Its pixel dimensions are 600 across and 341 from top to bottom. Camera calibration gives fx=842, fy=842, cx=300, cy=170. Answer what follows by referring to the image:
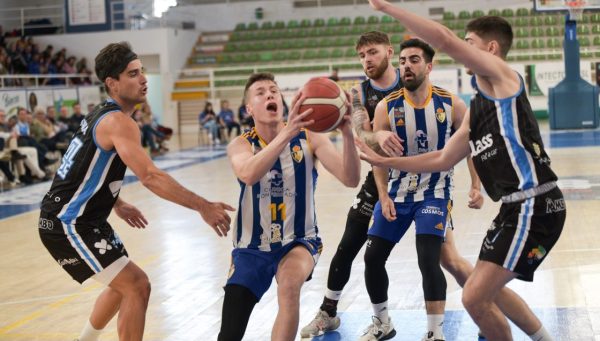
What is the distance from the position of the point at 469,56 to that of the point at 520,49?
85.6ft

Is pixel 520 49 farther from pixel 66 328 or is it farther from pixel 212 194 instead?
pixel 66 328

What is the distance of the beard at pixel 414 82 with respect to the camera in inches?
218

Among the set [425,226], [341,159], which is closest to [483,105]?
[341,159]

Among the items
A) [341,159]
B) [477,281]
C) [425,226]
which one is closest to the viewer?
[477,281]

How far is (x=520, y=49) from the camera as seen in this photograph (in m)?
29.0

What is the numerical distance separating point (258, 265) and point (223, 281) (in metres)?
3.09

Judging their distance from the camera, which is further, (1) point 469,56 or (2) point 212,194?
(2) point 212,194

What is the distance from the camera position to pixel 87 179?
189 inches

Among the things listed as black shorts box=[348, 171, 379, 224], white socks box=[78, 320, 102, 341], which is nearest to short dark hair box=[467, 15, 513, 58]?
black shorts box=[348, 171, 379, 224]

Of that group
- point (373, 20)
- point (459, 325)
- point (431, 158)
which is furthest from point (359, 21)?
point (431, 158)

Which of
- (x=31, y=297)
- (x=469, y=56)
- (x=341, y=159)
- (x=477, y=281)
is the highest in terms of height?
(x=469, y=56)

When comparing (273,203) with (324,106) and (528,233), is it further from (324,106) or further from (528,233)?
(528,233)

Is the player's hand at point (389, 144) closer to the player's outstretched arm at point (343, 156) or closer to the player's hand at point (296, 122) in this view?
the player's outstretched arm at point (343, 156)

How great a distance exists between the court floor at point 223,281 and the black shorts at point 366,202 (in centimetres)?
77
